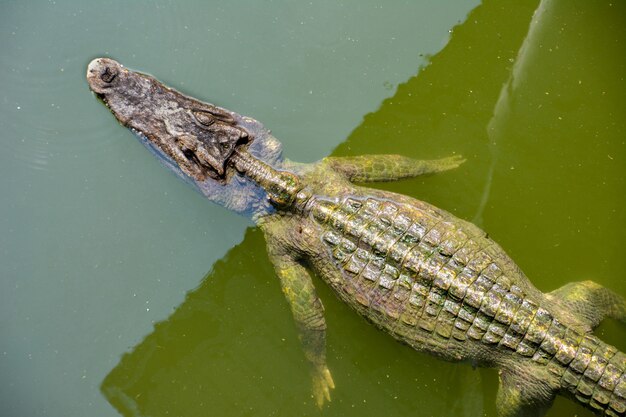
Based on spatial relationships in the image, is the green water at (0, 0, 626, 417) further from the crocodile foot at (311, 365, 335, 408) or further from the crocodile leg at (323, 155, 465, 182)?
the crocodile leg at (323, 155, 465, 182)

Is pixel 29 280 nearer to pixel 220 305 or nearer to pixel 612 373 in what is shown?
pixel 220 305

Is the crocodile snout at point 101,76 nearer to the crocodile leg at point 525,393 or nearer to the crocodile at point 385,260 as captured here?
the crocodile at point 385,260

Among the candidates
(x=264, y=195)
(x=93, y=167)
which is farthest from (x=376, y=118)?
(x=93, y=167)

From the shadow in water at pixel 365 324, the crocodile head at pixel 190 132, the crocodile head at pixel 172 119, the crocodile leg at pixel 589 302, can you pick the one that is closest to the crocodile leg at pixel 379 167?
the shadow in water at pixel 365 324

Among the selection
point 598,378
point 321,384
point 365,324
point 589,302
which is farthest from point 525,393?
point 321,384

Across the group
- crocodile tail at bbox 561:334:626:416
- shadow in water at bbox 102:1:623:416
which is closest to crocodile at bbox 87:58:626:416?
crocodile tail at bbox 561:334:626:416
